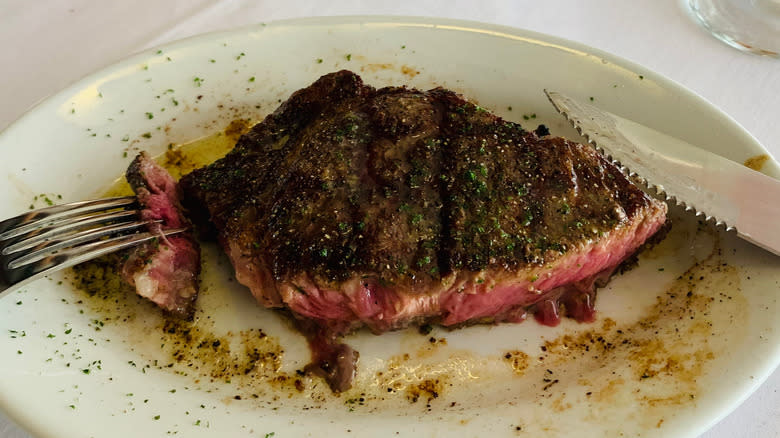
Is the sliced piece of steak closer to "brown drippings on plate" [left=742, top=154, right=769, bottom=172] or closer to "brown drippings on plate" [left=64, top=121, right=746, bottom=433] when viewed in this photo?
"brown drippings on plate" [left=64, top=121, right=746, bottom=433]

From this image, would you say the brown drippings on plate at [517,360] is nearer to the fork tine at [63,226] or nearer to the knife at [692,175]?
the knife at [692,175]

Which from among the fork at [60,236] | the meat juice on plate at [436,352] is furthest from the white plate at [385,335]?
the fork at [60,236]

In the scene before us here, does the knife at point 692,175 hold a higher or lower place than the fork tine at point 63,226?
higher

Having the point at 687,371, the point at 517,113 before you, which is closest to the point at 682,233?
the point at 687,371

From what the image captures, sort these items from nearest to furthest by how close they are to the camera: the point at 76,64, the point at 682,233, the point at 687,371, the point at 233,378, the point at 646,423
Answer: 1. the point at 646,423
2. the point at 687,371
3. the point at 233,378
4. the point at 682,233
5. the point at 76,64

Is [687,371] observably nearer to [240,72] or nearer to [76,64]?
[240,72]

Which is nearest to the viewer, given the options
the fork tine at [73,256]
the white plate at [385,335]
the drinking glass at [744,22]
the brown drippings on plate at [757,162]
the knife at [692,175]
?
the white plate at [385,335]

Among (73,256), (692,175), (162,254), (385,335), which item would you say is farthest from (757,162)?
(73,256)
